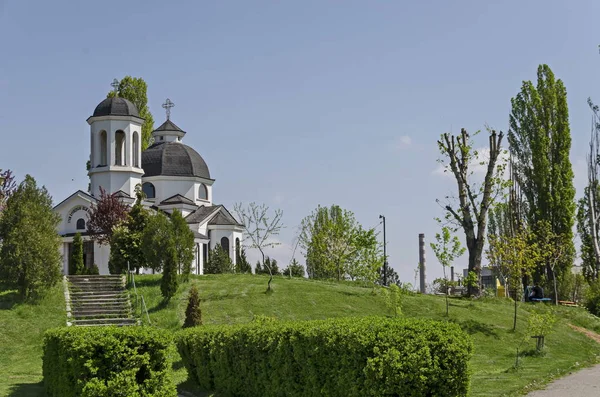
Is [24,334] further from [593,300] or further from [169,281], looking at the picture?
[593,300]

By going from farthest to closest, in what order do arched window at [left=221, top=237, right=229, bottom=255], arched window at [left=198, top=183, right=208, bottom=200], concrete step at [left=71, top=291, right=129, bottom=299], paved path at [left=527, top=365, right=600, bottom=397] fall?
arched window at [left=198, top=183, right=208, bottom=200]
arched window at [left=221, top=237, right=229, bottom=255]
concrete step at [left=71, top=291, right=129, bottom=299]
paved path at [left=527, top=365, right=600, bottom=397]

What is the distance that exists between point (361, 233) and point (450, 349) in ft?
125

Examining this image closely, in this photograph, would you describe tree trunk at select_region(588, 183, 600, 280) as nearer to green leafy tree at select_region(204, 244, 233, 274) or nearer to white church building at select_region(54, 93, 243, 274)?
green leafy tree at select_region(204, 244, 233, 274)

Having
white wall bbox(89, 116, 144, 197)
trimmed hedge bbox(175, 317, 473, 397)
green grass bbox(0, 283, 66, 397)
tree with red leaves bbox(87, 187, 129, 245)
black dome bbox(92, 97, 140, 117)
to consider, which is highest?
black dome bbox(92, 97, 140, 117)

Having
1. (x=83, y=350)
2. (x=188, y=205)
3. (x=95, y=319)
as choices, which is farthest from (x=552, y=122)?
(x=83, y=350)

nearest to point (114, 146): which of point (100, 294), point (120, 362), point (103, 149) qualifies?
point (103, 149)

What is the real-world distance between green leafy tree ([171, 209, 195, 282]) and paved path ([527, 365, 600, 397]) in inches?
835

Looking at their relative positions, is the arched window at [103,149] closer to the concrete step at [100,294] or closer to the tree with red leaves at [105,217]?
the tree with red leaves at [105,217]

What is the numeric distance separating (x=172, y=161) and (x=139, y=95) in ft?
29.3

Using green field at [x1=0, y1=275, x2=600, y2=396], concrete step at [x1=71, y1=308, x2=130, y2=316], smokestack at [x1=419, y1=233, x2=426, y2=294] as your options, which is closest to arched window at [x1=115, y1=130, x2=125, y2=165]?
green field at [x1=0, y1=275, x2=600, y2=396]

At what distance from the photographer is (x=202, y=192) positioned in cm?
5406

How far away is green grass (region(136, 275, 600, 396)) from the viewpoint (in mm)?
25969

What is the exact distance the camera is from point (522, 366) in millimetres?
18984

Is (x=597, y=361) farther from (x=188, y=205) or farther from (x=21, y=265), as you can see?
(x=188, y=205)
